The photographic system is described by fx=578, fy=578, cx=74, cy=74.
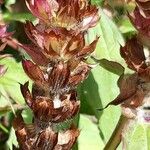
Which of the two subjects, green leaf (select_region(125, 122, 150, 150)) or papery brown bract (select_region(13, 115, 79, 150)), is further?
green leaf (select_region(125, 122, 150, 150))

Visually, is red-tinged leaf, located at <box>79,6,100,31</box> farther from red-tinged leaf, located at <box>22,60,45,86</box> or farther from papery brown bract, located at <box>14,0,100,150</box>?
red-tinged leaf, located at <box>22,60,45,86</box>

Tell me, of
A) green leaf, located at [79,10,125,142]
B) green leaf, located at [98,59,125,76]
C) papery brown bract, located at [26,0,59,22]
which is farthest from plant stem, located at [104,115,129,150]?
papery brown bract, located at [26,0,59,22]

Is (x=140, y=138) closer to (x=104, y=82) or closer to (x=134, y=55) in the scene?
(x=104, y=82)

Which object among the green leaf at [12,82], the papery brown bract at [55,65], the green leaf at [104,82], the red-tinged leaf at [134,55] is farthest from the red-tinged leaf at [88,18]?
the green leaf at [12,82]

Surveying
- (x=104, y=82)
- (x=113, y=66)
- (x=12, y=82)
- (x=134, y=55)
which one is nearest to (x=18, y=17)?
(x=12, y=82)

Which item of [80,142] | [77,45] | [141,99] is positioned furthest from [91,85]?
[77,45]

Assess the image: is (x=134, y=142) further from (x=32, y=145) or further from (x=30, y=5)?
(x=30, y=5)

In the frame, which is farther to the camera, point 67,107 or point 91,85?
point 91,85
